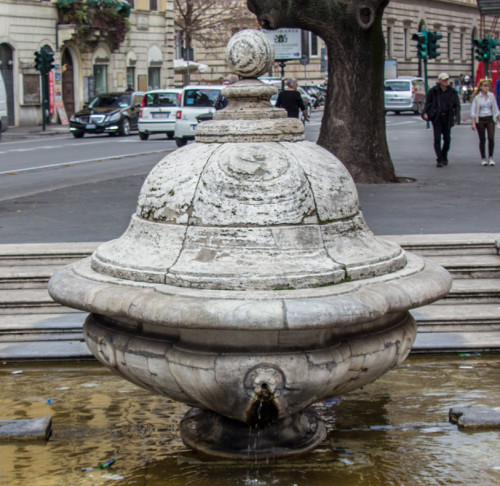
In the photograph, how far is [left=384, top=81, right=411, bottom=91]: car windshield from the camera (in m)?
47.7

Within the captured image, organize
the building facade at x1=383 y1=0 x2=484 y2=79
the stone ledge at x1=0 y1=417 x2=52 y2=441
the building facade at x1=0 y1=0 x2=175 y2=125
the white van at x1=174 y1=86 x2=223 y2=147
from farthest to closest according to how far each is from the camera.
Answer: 1. the building facade at x1=383 y1=0 x2=484 y2=79
2. the building facade at x1=0 y1=0 x2=175 y2=125
3. the white van at x1=174 y1=86 x2=223 y2=147
4. the stone ledge at x1=0 y1=417 x2=52 y2=441

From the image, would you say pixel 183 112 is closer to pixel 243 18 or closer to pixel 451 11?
pixel 243 18

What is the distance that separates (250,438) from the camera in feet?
15.1

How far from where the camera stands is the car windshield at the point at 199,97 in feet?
93.8

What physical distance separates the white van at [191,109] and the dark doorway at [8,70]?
13.1 m

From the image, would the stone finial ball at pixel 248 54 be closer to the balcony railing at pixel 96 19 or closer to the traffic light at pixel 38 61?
the traffic light at pixel 38 61

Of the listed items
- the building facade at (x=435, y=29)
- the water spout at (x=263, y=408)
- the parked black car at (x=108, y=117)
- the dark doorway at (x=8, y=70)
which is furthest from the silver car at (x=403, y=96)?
the water spout at (x=263, y=408)

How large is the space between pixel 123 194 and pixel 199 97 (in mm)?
15119

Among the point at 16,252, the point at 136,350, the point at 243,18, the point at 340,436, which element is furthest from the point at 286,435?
the point at 243,18

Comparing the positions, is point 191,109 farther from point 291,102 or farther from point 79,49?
point 79,49

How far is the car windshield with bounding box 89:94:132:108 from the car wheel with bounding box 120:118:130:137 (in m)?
0.67

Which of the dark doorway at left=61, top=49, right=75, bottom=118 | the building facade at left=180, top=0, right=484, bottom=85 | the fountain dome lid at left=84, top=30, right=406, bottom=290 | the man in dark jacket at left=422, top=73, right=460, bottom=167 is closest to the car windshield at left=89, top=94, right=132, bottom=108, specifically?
the dark doorway at left=61, top=49, right=75, bottom=118

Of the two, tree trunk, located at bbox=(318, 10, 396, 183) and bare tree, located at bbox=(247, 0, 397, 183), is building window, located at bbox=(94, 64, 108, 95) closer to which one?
bare tree, located at bbox=(247, 0, 397, 183)

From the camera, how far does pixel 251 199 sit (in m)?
4.33
